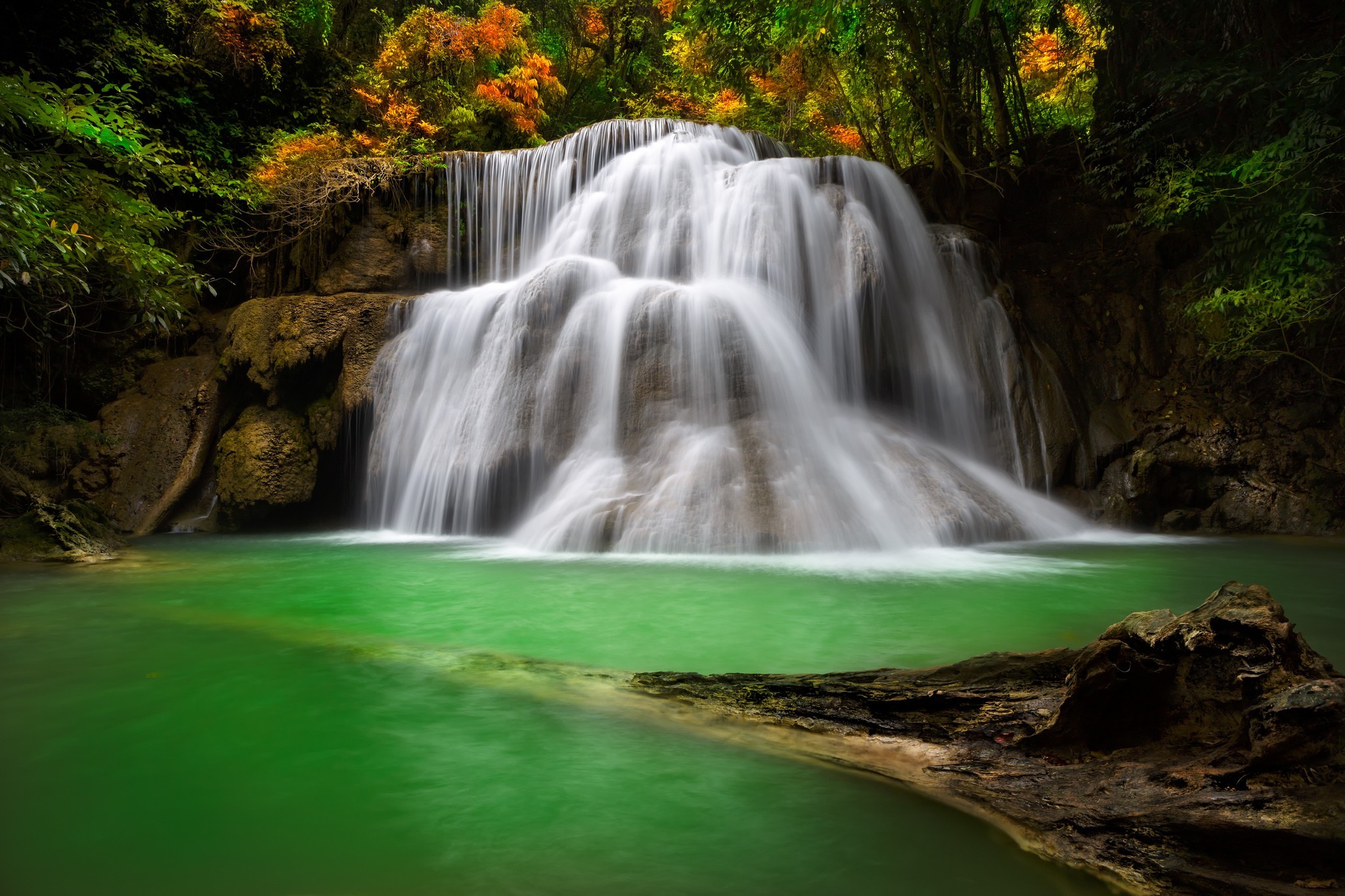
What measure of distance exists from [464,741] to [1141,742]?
2.06m

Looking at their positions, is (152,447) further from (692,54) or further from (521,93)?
(692,54)

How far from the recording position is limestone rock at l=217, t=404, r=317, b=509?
10305mm

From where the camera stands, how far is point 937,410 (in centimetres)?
1034

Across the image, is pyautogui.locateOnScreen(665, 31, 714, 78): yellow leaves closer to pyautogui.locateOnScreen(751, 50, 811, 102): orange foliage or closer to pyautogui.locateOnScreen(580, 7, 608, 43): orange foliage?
pyautogui.locateOnScreen(751, 50, 811, 102): orange foliage

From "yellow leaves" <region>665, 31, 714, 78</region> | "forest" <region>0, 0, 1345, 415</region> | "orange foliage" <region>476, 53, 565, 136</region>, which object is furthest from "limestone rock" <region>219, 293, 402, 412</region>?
"yellow leaves" <region>665, 31, 714, 78</region>

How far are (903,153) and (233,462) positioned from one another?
1815 cm

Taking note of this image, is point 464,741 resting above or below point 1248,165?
below

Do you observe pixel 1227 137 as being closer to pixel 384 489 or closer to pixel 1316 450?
pixel 1316 450

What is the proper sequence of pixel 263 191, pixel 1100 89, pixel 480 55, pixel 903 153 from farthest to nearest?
pixel 903 153, pixel 480 55, pixel 263 191, pixel 1100 89

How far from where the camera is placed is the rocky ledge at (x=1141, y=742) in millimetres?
1643

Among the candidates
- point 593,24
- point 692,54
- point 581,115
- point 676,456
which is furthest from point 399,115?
point 676,456

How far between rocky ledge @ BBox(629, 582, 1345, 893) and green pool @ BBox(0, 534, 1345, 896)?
0.15 metres

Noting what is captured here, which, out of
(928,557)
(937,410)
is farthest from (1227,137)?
(928,557)

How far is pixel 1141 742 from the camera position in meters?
2.09
